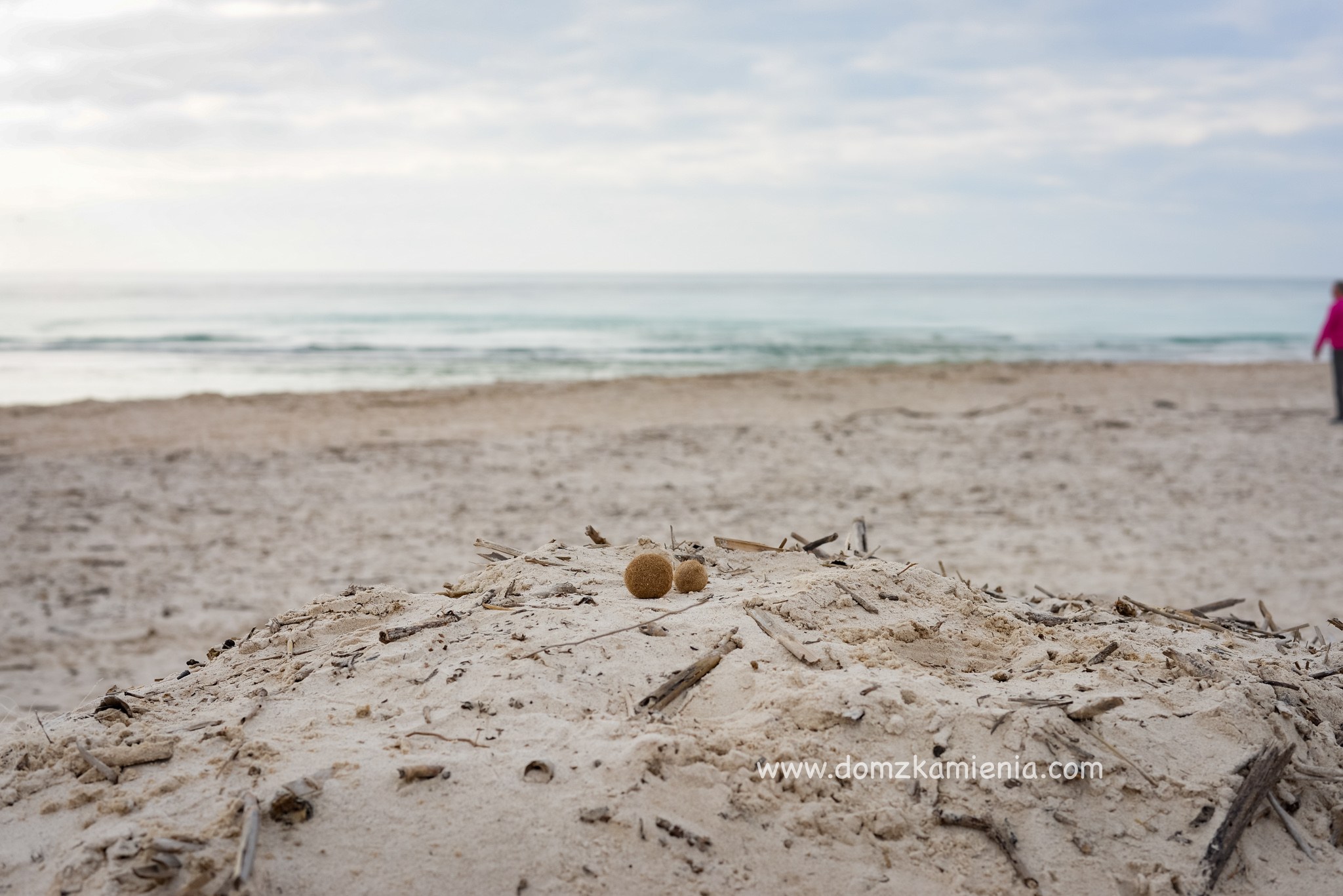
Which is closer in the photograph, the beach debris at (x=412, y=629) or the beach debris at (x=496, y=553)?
the beach debris at (x=412, y=629)

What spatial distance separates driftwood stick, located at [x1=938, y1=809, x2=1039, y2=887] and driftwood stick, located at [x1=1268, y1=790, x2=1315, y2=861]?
62 cm

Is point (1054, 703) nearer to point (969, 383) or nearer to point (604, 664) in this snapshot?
point (604, 664)

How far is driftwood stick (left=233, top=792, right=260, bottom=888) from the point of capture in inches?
63.2

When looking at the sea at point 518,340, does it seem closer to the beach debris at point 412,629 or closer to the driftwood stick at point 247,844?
the beach debris at point 412,629

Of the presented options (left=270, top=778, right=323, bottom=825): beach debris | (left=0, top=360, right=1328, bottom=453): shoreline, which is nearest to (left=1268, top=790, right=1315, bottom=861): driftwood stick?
(left=270, top=778, right=323, bottom=825): beach debris

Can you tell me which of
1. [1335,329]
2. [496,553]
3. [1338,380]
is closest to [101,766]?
[496,553]

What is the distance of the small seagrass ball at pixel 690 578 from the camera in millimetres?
2836

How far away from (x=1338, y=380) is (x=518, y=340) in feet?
74.7

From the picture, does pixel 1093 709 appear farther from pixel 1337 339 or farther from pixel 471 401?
pixel 1337 339

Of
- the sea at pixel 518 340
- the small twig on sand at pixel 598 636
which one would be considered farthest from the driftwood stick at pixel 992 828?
the sea at pixel 518 340

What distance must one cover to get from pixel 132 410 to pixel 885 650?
13222mm

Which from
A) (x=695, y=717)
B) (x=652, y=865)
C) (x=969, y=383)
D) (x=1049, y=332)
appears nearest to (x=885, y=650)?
(x=695, y=717)

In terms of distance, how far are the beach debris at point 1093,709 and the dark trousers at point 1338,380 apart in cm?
1238

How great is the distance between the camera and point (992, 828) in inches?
72.5
